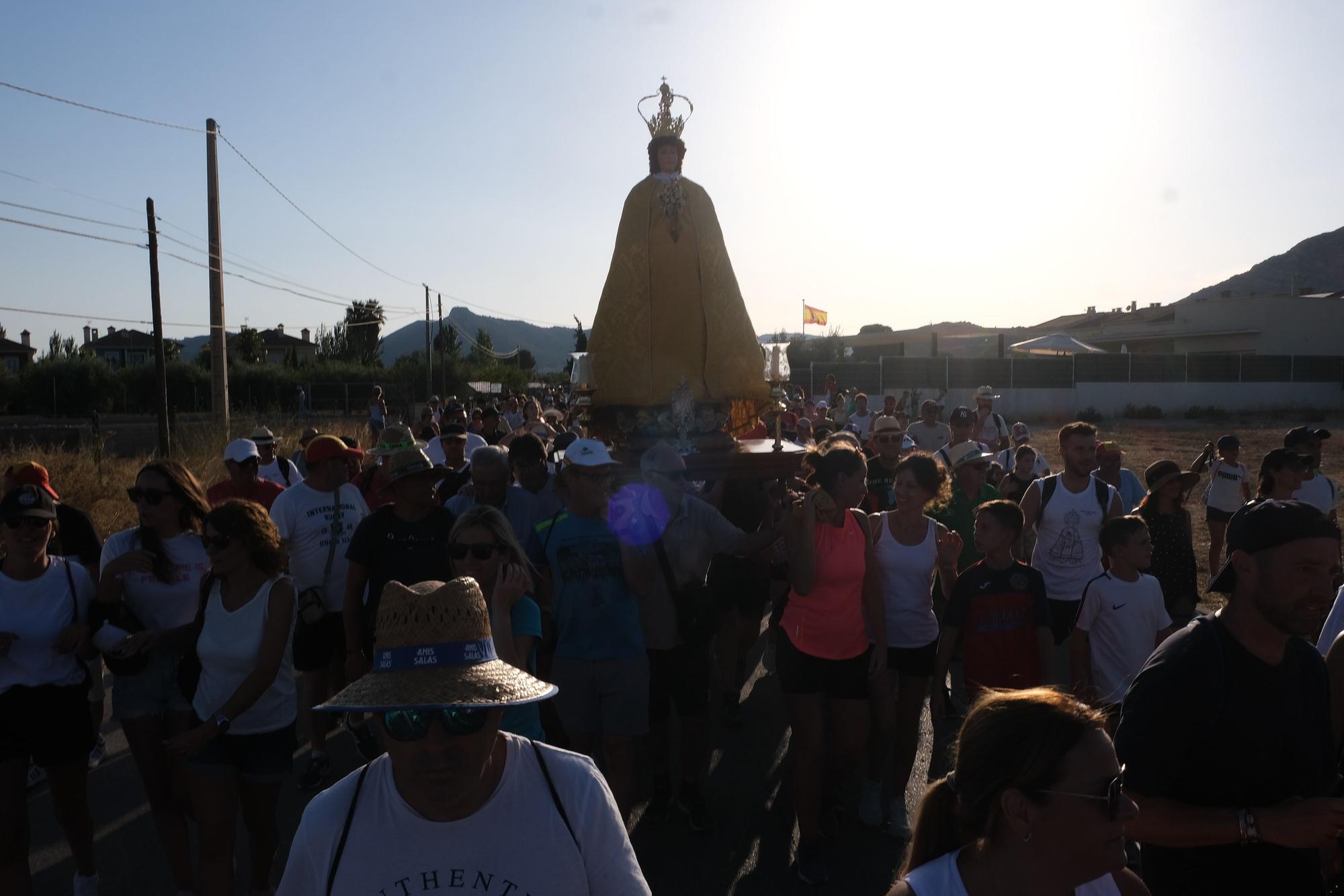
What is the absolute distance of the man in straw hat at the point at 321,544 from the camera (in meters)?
5.61

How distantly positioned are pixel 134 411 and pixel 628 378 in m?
52.4

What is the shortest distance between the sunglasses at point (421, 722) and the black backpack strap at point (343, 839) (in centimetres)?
14

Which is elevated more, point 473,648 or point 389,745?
point 473,648

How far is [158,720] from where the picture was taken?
423 cm

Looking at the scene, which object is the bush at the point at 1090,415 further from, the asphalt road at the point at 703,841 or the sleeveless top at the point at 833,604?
the sleeveless top at the point at 833,604

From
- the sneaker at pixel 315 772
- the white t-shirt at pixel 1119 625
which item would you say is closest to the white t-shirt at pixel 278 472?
the sneaker at pixel 315 772

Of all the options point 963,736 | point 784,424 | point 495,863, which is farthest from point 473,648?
point 784,424

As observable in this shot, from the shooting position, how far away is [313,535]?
5715mm

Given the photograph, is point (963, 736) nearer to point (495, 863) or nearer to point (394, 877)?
point (495, 863)

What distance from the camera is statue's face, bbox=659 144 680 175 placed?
746 centimetres

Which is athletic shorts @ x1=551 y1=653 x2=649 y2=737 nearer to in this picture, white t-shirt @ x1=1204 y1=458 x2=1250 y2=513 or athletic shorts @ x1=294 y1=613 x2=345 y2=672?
athletic shorts @ x1=294 y1=613 x2=345 y2=672

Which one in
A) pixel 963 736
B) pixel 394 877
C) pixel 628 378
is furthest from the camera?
pixel 628 378

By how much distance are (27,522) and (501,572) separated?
2148 mm

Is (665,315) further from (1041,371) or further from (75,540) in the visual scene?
(1041,371)
